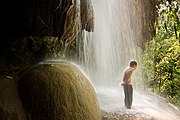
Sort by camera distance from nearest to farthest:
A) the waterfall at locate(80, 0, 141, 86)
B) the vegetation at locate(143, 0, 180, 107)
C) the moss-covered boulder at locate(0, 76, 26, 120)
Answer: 1. the moss-covered boulder at locate(0, 76, 26, 120)
2. the waterfall at locate(80, 0, 141, 86)
3. the vegetation at locate(143, 0, 180, 107)

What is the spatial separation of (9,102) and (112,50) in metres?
7.98

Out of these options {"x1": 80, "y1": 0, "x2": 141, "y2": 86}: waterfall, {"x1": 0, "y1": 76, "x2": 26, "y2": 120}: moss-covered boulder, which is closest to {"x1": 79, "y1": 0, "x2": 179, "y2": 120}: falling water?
{"x1": 80, "y1": 0, "x2": 141, "y2": 86}: waterfall

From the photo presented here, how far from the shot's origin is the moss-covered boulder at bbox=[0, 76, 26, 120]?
4.68 meters

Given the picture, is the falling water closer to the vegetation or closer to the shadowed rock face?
the vegetation

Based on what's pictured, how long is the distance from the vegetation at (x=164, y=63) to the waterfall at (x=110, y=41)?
1.02m

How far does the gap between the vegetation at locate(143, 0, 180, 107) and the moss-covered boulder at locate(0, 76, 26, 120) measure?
20.9 feet

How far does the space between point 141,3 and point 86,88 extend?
4790 mm

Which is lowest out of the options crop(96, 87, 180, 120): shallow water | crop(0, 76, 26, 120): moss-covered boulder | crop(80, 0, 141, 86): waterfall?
crop(96, 87, 180, 120): shallow water

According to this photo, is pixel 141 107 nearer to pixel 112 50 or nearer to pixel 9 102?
pixel 9 102

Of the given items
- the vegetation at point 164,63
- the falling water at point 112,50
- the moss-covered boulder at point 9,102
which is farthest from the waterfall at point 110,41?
the moss-covered boulder at point 9,102

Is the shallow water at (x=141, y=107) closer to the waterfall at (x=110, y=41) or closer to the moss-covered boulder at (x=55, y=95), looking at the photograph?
the moss-covered boulder at (x=55, y=95)

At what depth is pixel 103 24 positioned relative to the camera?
10.6 meters

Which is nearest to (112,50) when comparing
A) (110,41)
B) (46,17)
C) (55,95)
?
(110,41)

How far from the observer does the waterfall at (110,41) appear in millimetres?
9783
